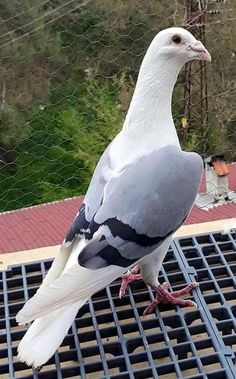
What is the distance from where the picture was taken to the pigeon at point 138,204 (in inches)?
30.1

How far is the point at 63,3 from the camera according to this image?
160 inches

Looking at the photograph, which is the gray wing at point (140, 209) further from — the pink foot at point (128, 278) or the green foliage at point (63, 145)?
the green foliage at point (63, 145)

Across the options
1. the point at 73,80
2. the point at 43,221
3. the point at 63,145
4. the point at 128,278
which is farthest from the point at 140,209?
the point at 63,145

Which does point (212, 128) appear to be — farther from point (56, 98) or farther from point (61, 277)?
point (61, 277)

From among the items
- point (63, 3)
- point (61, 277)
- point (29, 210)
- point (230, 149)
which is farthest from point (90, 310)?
point (63, 3)

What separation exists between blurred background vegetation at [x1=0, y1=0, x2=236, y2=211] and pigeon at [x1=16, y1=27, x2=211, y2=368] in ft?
7.62

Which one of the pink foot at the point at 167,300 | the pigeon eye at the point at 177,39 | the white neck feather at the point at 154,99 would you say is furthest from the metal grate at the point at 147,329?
the pigeon eye at the point at 177,39

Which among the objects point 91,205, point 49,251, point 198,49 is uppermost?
point 198,49

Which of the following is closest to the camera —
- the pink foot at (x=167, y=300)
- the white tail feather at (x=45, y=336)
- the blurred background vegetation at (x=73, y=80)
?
the white tail feather at (x=45, y=336)

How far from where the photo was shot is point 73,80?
360cm

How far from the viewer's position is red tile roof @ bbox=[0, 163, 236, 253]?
2047 mm

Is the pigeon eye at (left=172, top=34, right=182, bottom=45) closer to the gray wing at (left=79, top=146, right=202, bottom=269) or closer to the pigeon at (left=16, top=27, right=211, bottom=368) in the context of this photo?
the pigeon at (left=16, top=27, right=211, bottom=368)

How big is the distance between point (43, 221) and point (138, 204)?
1576mm

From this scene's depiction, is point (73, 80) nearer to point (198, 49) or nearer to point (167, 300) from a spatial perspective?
point (198, 49)
